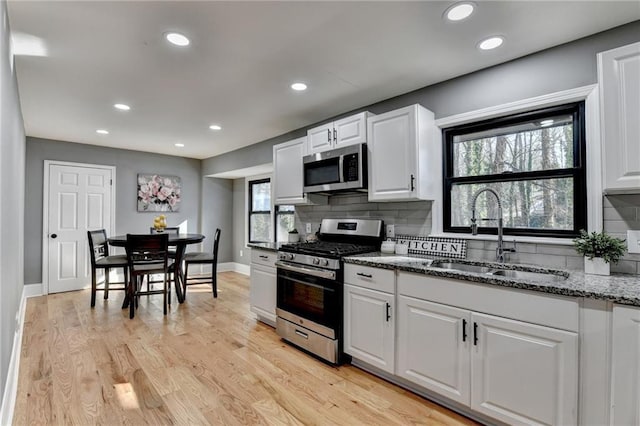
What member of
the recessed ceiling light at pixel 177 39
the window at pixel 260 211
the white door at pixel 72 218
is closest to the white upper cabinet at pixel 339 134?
the recessed ceiling light at pixel 177 39

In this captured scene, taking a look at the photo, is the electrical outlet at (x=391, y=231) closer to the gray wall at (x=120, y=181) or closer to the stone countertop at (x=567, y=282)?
the stone countertop at (x=567, y=282)

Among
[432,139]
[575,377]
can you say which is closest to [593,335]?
[575,377]

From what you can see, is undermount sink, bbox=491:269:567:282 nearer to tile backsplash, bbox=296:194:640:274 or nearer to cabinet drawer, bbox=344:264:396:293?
tile backsplash, bbox=296:194:640:274

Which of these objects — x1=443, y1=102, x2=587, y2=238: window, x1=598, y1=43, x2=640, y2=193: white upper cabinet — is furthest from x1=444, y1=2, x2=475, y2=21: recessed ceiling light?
x1=443, y1=102, x2=587, y2=238: window

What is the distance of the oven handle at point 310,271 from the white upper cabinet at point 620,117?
183cm

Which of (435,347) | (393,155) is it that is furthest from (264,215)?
(435,347)

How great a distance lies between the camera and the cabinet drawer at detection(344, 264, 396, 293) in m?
2.30

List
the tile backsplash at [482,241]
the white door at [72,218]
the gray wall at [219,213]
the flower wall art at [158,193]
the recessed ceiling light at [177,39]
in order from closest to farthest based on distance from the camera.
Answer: the tile backsplash at [482,241] < the recessed ceiling light at [177,39] < the white door at [72,218] < the flower wall art at [158,193] < the gray wall at [219,213]

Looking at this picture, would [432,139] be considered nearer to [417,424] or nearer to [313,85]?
[313,85]

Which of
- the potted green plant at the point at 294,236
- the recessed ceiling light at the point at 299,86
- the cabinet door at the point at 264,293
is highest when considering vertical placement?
the recessed ceiling light at the point at 299,86

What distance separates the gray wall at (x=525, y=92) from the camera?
6.51 ft

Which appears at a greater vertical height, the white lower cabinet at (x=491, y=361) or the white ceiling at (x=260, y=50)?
the white ceiling at (x=260, y=50)

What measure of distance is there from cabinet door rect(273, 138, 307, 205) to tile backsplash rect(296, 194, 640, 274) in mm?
391

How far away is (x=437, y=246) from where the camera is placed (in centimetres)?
269
